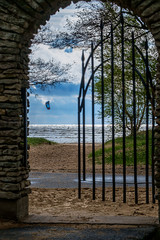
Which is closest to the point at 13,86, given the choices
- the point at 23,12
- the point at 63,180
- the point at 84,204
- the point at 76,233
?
the point at 23,12

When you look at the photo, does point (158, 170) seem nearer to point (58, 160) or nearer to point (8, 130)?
point (8, 130)

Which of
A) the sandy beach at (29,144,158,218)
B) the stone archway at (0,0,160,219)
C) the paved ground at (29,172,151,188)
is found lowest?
the sandy beach at (29,144,158,218)

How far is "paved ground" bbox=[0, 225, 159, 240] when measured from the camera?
3.77m

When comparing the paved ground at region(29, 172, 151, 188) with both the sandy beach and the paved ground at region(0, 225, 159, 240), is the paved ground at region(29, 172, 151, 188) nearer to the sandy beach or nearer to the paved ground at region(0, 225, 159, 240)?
the sandy beach

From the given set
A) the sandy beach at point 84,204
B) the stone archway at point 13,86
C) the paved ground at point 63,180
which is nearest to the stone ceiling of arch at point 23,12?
the stone archway at point 13,86

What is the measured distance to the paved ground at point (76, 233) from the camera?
3.77 m

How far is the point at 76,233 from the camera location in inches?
155

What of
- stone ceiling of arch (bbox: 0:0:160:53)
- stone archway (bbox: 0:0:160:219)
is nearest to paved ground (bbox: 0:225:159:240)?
stone archway (bbox: 0:0:160:219)

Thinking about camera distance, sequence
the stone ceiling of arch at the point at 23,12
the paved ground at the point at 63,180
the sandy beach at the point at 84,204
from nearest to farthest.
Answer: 1. the stone ceiling of arch at the point at 23,12
2. the sandy beach at the point at 84,204
3. the paved ground at the point at 63,180

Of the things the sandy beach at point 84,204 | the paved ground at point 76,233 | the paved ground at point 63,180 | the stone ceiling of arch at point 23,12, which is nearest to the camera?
the paved ground at point 76,233

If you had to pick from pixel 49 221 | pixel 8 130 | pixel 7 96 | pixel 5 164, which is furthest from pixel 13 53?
pixel 49 221

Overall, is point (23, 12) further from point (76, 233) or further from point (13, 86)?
point (76, 233)

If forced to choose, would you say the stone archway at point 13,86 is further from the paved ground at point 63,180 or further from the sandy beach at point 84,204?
the paved ground at point 63,180

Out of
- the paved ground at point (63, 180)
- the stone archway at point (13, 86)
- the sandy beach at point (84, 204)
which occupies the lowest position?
the sandy beach at point (84, 204)
